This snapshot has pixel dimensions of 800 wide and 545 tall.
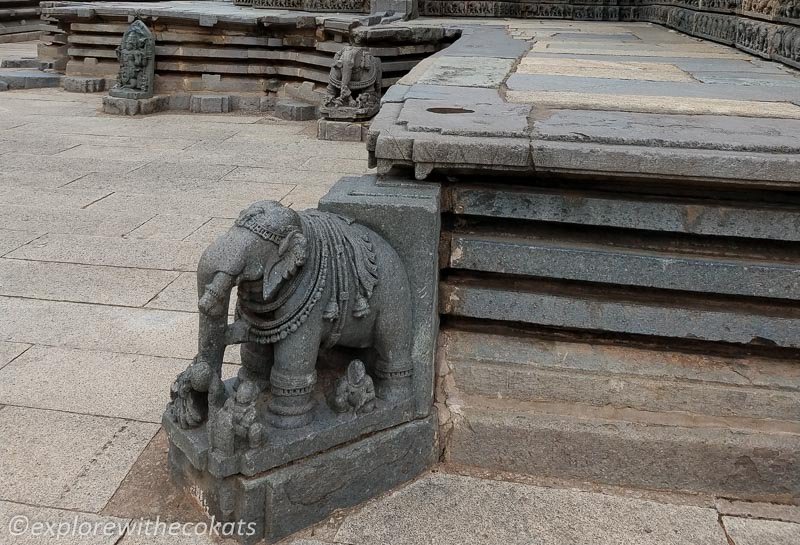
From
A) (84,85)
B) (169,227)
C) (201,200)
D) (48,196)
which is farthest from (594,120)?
(84,85)

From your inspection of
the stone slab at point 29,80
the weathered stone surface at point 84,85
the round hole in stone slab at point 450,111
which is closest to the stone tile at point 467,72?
the round hole in stone slab at point 450,111

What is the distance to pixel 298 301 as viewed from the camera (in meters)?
2.31

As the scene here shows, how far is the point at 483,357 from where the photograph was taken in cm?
279

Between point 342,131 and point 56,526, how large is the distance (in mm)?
6671

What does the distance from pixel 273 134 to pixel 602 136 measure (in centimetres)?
667

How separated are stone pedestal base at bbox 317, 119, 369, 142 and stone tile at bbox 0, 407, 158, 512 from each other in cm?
603

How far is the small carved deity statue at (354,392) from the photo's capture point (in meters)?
2.46

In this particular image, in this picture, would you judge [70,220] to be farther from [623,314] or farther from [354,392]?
[623,314]

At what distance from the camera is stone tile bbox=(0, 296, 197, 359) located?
3.53 metres

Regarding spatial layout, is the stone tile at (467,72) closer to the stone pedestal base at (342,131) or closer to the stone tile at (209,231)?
the stone tile at (209,231)

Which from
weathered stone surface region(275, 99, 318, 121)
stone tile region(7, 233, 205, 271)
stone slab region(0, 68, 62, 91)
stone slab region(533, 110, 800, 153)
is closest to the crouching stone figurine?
stone slab region(533, 110, 800, 153)

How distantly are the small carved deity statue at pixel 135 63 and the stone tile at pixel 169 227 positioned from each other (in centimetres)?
491

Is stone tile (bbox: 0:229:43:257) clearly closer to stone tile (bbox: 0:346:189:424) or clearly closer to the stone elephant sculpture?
stone tile (bbox: 0:346:189:424)

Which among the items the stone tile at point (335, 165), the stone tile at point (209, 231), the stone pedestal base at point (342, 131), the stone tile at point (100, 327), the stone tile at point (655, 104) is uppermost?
the stone tile at point (655, 104)
